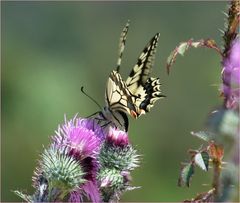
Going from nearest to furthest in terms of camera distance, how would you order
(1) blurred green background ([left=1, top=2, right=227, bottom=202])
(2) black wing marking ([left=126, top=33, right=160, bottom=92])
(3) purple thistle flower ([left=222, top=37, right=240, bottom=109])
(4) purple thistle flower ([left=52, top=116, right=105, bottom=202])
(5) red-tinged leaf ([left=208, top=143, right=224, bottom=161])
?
(3) purple thistle flower ([left=222, top=37, right=240, bottom=109])
(5) red-tinged leaf ([left=208, top=143, right=224, bottom=161])
(4) purple thistle flower ([left=52, top=116, right=105, bottom=202])
(2) black wing marking ([left=126, top=33, right=160, bottom=92])
(1) blurred green background ([left=1, top=2, right=227, bottom=202])

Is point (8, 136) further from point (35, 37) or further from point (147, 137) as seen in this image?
point (35, 37)

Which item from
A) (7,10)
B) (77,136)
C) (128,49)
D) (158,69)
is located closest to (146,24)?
(128,49)

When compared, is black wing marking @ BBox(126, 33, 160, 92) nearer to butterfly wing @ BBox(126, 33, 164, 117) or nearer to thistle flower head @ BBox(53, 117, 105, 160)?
butterfly wing @ BBox(126, 33, 164, 117)

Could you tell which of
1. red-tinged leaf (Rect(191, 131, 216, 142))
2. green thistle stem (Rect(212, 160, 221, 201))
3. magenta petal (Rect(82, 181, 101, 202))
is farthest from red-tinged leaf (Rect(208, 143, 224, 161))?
magenta petal (Rect(82, 181, 101, 202))

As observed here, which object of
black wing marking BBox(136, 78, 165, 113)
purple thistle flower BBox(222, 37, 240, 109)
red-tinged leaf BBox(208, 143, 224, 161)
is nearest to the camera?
purple thistle flower BBox(222, 37, 240, 109)

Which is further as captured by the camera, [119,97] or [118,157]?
[119,97]

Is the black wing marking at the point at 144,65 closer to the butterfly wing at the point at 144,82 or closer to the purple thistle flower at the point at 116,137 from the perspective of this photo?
the butterfly wing at the point at 144,82

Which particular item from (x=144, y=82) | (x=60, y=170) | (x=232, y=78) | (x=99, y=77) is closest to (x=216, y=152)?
(x=232, y=78)

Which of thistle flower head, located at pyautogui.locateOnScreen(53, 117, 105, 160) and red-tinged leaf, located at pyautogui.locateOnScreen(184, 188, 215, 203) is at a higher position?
Answer: thistle flower head, located at pyautogui.locateOnScreen(53, 117, 105, 160)

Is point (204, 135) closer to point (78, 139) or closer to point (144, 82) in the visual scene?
point (78, 139)
